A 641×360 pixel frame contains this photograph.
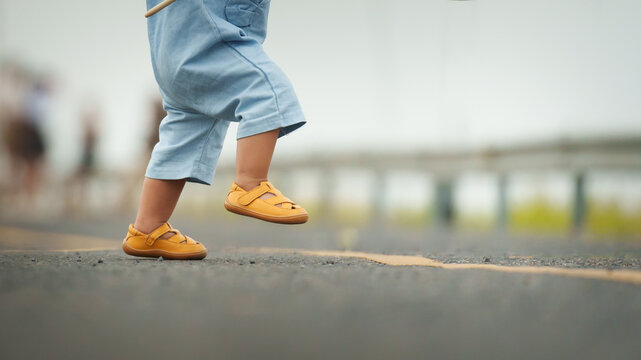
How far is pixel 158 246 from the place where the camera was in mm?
3076

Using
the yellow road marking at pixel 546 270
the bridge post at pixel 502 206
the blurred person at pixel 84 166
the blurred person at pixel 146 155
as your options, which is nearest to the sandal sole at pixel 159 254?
the yellow road marking at pixel 546 270

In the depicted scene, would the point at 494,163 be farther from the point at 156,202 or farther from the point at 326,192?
the point at 156,202

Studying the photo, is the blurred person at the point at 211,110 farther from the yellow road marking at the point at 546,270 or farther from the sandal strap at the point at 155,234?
the yellow road marking at the point at 546,270

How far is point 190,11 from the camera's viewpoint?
2.78 meters

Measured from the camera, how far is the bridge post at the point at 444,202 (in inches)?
319

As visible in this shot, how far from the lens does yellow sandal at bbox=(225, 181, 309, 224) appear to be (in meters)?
2.63

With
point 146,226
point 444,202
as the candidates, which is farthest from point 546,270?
point 444,202

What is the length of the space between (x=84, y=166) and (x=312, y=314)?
1482cm

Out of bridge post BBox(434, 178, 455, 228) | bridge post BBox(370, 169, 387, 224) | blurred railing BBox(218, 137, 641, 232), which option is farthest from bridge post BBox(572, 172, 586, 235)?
bridge post BBox(370, 169, 387, 224)

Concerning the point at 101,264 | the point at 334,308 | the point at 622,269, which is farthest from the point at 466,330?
the point at 101,264

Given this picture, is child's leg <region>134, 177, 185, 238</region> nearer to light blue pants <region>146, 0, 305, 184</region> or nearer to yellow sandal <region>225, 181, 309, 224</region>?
light blue pants <region>146, 0, 305, 184</region>

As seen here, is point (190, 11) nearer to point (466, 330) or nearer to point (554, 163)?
point (466, 330)

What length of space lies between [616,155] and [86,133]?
11704 millimetres

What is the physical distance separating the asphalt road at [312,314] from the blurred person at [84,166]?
1343 centimetres
